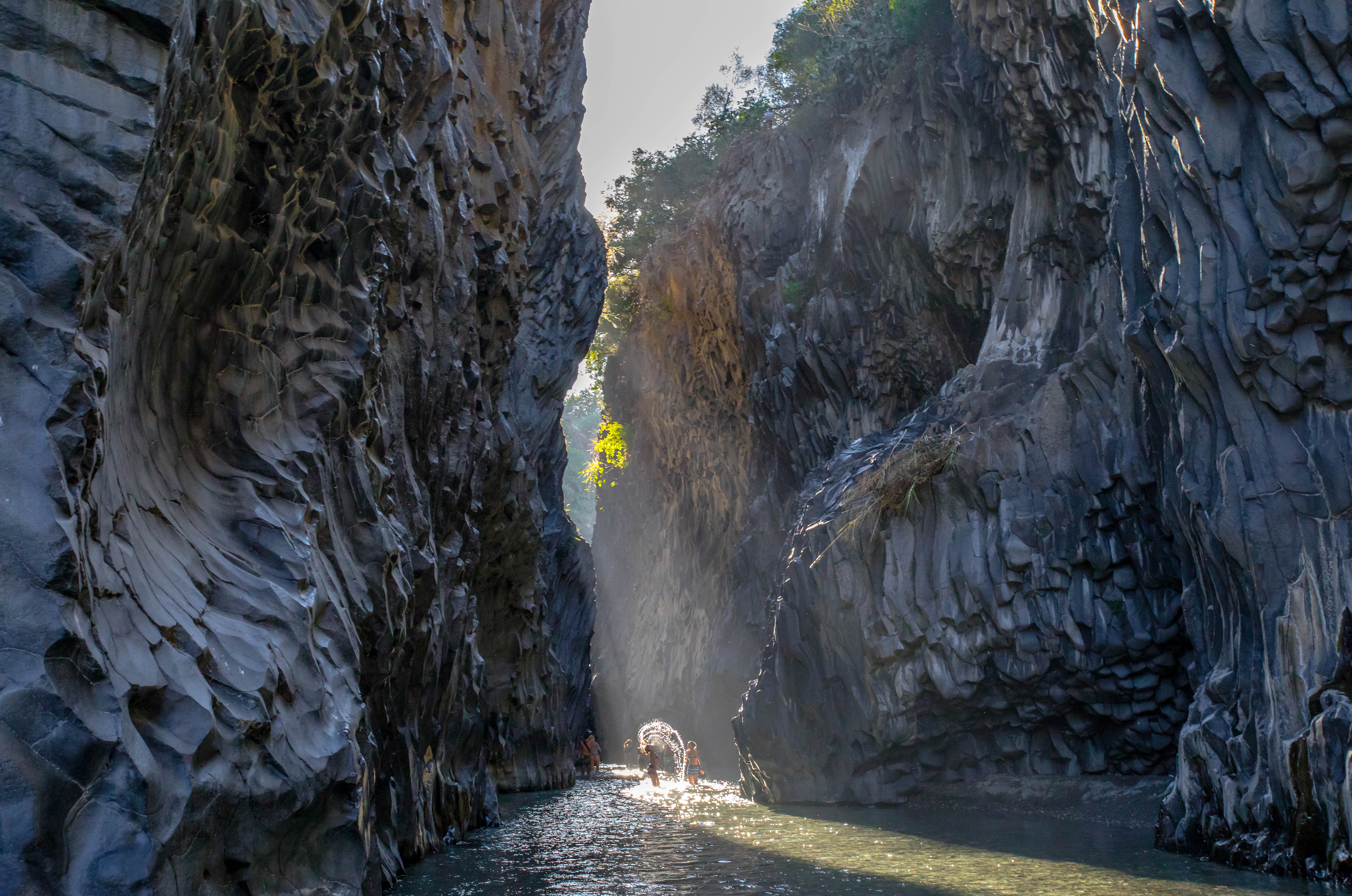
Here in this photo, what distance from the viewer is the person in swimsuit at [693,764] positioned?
2639 cm

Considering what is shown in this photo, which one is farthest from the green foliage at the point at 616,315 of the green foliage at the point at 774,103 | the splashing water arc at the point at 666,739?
the splashing water arc at the point at 666,739

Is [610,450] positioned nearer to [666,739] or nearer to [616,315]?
[616,315]

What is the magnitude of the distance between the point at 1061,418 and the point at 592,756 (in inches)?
893

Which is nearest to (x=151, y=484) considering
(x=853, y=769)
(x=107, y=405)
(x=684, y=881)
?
(x=107, y=405)

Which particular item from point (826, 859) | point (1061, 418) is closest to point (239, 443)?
point (826, 859)

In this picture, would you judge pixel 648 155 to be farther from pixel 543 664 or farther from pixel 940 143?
pixel 543 664

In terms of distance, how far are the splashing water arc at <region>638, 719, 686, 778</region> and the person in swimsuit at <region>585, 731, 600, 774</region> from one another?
2.07 meters

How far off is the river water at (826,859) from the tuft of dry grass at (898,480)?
491cm

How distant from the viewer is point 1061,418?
1529 centimetres

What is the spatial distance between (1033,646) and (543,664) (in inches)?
512

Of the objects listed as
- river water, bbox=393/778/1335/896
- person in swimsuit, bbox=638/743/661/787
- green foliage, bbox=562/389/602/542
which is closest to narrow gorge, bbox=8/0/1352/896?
river water, bbox=393/778/1335/896

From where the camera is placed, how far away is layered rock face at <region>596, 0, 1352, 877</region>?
357 inches

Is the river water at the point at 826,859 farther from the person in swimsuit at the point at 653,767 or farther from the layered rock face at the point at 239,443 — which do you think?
the person in swimsuit at the point at 653,767

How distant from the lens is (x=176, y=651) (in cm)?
532
